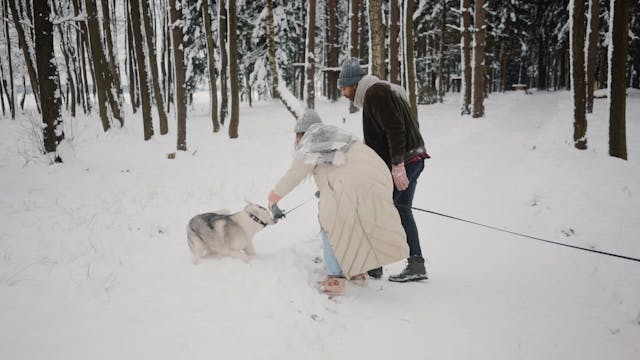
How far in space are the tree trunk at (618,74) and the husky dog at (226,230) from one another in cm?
830

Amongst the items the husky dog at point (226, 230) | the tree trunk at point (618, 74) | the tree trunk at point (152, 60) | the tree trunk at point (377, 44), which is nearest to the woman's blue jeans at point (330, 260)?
the husky dog at point (226, 230)

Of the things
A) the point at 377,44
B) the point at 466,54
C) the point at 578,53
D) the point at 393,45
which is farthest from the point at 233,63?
the point at 466,54

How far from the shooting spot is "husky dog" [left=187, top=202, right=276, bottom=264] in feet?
13.2

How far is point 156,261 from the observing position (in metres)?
4.15

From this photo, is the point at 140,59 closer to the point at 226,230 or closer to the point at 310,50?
the point at 310,50

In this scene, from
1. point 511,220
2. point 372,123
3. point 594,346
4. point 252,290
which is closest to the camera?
point 594,346

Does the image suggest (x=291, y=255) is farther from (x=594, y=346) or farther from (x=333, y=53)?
(x=333, y=53)

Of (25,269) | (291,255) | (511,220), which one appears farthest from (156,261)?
(511,220)

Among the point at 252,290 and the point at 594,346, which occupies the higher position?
the point at 252,290

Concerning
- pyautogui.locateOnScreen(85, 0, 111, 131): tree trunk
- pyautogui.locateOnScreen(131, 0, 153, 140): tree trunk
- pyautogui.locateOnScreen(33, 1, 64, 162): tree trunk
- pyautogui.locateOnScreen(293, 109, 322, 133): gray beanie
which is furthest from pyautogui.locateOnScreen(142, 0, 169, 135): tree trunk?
pyautogui.locateOnScreen(293, 109, 322, 133): gray beanie

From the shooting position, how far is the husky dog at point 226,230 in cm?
402

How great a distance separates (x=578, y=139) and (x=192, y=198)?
9677 millimetres

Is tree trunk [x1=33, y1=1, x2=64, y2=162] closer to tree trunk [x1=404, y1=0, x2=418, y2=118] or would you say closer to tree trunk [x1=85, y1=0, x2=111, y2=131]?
tree trunk [x1=85, y1=0, x2=111, y2=131]

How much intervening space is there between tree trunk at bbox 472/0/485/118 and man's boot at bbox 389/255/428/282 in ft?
50.9
